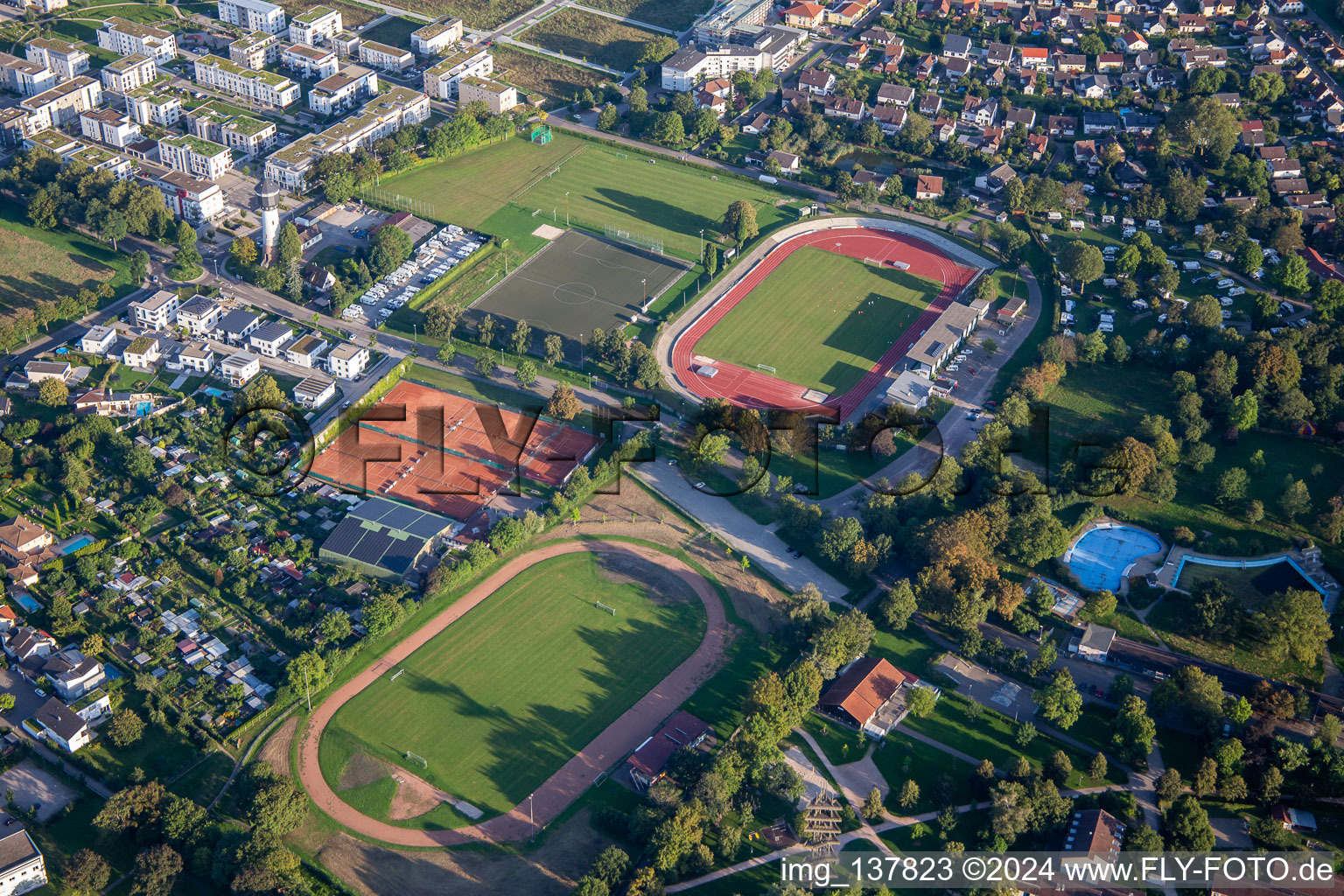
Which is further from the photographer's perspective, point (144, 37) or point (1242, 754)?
point (144, 37)

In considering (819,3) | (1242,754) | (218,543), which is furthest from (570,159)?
(1242,754)

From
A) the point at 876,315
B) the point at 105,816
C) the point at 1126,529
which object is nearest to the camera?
the point at 105,816

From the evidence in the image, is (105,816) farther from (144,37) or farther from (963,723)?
(144,37)

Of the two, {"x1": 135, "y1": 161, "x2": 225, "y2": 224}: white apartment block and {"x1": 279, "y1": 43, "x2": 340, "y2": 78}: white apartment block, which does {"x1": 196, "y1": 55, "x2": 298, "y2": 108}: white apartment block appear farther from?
{"x1": 135, "y1": 161, "x2": 225, "y2": 224}: white apartment block

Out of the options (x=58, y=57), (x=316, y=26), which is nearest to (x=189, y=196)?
(x=58, y=57)

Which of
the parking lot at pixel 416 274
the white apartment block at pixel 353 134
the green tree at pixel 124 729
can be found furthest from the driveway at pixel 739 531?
the white apartment block at pixel 353 134

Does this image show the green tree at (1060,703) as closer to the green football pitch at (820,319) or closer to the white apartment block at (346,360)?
the green football pitch at (820,319)

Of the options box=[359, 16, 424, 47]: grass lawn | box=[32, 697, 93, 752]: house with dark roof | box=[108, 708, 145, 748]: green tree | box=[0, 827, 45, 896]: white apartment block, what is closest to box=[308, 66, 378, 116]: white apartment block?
box=[359, 16, 424, 47]: grass lawn
